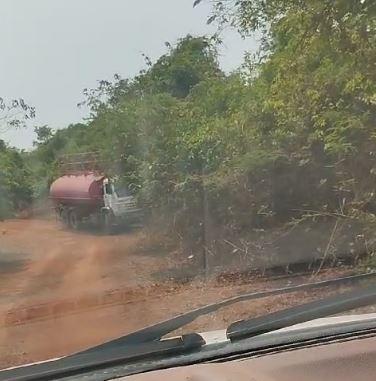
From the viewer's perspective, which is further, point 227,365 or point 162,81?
point 162,81

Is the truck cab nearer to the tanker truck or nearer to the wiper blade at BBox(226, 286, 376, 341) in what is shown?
the tanker truck

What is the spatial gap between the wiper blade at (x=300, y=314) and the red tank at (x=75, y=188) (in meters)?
1.71

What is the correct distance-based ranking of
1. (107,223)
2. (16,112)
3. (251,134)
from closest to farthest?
(16,112) → (107,223) → (251,134)

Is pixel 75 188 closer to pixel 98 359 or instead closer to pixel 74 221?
pixel 74 221

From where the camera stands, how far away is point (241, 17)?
5.20m

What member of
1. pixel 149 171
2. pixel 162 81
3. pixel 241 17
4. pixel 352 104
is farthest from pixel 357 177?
pixel 162 81

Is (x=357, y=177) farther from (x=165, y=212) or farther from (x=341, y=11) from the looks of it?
(x=165, y=212)

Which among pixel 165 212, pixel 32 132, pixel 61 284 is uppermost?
pixel 32 132

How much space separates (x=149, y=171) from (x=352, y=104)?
2407mm

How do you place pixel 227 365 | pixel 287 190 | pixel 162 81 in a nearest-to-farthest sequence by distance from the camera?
pixel 227 365
pixel 162 81
pixel 287 190

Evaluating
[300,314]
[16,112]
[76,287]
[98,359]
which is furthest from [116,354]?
[76,287]

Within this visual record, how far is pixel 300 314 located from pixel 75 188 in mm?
1926

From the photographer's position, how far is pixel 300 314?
7.82 feet

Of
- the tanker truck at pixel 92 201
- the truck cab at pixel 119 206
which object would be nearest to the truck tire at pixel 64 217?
the tanker truck at pixel 92 201
